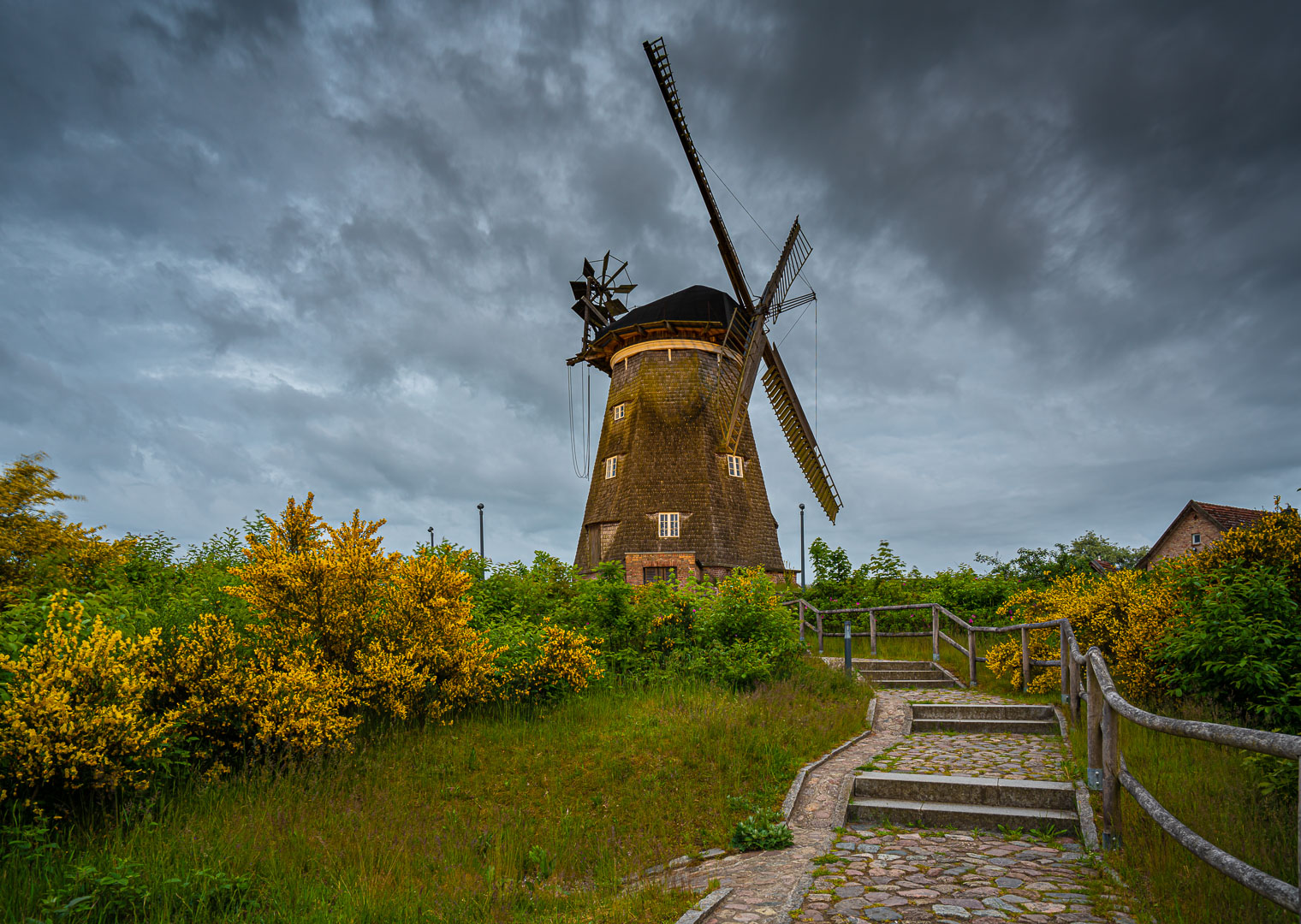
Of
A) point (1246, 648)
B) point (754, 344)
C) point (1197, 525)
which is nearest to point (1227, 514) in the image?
point (1197, 525)

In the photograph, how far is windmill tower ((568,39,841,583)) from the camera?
25.7 metres

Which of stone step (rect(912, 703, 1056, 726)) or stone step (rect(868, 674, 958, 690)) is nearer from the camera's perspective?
stone step (rect(912, 703, 1056, 726))

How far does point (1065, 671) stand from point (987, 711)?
1.21 metres

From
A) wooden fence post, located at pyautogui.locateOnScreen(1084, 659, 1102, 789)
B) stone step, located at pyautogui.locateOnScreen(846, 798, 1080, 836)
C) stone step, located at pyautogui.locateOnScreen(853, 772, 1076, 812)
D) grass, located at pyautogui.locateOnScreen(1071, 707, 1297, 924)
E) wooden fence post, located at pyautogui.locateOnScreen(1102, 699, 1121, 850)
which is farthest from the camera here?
stone step, located at pyautogui.locateOnScreen(853, 772, 1076, 812)

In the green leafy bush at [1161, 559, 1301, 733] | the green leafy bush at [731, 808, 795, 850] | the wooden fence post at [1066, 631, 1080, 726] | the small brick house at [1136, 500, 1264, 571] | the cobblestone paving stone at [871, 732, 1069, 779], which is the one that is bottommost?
the green leafy bush at [731, 808, 795, 850]

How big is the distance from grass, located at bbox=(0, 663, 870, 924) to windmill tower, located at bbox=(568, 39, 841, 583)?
15.2 m

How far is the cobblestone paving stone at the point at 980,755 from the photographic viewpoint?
7.76 m

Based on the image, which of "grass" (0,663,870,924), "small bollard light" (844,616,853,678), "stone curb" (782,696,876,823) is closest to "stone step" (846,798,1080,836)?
"stone curb" (782,696,876,823)

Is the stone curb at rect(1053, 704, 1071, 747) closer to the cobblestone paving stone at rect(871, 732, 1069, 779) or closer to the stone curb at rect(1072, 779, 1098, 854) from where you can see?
the cobblestone paving stone at rect(871, 732, 1069, 779)

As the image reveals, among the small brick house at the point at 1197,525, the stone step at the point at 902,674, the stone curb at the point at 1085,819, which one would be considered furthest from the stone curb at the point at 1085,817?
the small brick house at the point at 1197,525

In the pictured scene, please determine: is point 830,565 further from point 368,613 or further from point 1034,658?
point 368,613

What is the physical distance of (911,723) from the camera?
10789 mm

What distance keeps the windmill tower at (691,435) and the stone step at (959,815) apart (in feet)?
58.2

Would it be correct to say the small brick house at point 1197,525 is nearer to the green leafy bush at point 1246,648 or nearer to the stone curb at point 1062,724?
the stone curb at point 1062,724
